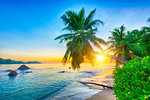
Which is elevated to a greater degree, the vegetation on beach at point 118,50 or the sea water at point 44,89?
the vegetation on beach at point 118,50

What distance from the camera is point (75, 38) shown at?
Result: 8617 millimetres

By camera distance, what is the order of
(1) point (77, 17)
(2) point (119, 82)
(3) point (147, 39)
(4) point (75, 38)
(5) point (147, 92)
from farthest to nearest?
(3) point (147, 39) → (1) point (77, 17) → (4) point (75, 38) → (2) point (119, 82) → (5) point (147, 92)

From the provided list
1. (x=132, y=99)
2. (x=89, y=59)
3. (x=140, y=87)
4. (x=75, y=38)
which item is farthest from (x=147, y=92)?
(x=75, y=38)

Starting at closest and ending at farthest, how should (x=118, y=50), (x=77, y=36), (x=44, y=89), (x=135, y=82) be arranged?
(x=135, y=82) → (x=77, y=36) → (x=118, y=50) → (x=44, y=89)

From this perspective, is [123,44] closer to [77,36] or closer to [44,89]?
[77,36]

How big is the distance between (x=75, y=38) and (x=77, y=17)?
297 cm

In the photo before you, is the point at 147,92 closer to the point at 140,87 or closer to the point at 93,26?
the point at 140,87

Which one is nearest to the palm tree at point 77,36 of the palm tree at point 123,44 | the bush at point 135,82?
the palm tree at point 123,44

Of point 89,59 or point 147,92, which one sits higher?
point 89,59

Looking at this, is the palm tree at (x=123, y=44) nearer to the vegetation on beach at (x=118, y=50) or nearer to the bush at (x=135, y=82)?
the vegetation on beach at (x=118, y=50)

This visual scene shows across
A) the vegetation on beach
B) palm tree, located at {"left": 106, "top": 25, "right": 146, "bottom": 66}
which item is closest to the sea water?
the vegetation on beach

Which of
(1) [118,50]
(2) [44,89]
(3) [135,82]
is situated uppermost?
(1) [118,50]

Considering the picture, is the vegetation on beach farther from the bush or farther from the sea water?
the sea water

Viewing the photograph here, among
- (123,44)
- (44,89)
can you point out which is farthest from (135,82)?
(44,89)
